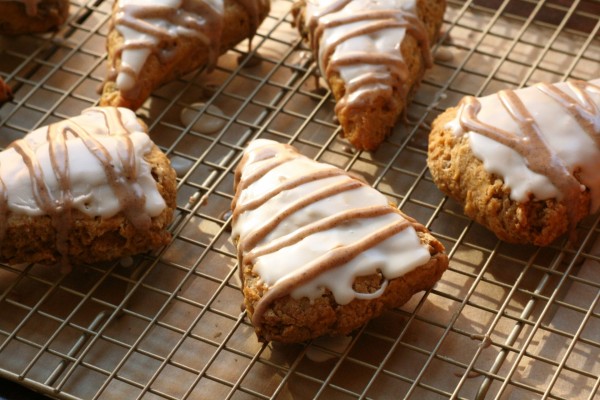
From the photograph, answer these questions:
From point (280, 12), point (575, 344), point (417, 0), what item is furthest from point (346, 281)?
point (280, 12)

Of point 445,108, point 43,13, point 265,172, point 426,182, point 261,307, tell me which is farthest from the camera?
point 43,13

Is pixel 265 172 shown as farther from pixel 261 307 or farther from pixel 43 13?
pixel 43 13

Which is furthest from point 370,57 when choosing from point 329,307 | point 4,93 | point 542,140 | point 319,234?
point 4,93

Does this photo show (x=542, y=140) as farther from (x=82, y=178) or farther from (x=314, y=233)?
(x=82, y=178)

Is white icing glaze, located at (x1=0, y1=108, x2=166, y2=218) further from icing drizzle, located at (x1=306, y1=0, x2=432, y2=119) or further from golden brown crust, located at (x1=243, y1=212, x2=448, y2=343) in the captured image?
icing drizzle, located at (x1=306, y1=0, x2=432, y2=119)

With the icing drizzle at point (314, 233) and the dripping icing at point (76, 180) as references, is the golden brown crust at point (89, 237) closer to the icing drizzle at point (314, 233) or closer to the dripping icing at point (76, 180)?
the dripping icing at point (76, 180)
